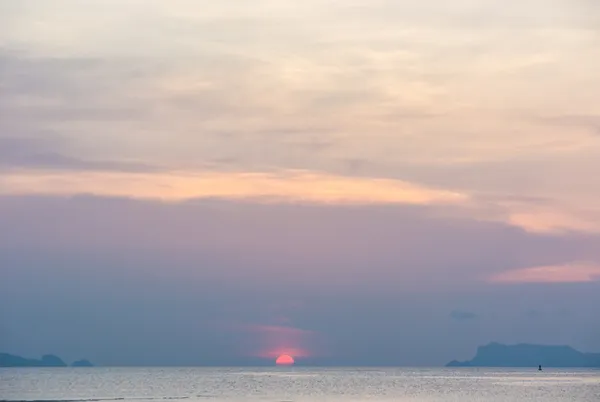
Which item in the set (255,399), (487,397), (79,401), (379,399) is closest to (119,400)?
(79,401)

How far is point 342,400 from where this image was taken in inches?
7042

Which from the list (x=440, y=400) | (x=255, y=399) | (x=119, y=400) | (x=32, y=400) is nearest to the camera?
(x=32, y=400)

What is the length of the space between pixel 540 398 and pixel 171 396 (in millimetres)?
66529

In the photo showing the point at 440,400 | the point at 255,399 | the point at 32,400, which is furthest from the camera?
the point at 440,400

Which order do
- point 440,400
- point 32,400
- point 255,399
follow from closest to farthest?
point 32,400
point 255,399
point 440,400

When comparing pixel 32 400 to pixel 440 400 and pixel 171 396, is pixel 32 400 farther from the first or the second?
pixel 440 400

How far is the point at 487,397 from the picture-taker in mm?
198375

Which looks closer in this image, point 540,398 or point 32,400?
point 32,400

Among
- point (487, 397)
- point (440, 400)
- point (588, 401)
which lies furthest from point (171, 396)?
point (588, 401)

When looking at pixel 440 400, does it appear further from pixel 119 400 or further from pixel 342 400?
pixel 119 400

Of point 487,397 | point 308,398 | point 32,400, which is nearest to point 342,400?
point 308,398

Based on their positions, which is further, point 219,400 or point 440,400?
point 440,400

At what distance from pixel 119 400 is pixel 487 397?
71042mm

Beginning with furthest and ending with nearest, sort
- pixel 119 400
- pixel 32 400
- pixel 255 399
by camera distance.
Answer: pixel 255 399 < pixel 119 400 < pixel 32 400
